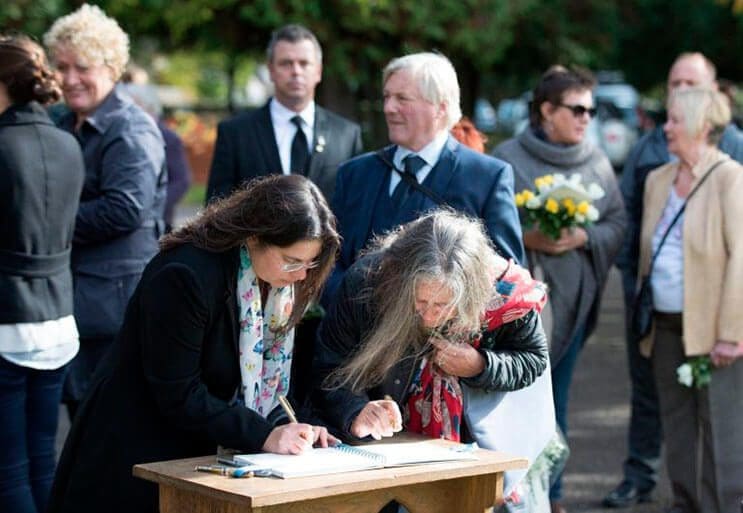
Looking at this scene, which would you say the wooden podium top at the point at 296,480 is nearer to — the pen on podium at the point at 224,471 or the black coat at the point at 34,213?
the pen on podium at the point at 224,471

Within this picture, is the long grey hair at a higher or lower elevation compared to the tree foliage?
lower

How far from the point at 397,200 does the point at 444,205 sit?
23 cm

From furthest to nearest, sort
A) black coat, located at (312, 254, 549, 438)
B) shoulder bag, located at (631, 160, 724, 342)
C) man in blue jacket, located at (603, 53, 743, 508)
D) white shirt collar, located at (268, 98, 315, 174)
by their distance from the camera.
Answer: man in blue jacket, located at (603, 53, 743, 508) → shoulder bag, located at (631, 160, 724, 342) → white shirt collar, located at (268, 98, 315, 174) → black coat, located at (312, 254, 549, 438)

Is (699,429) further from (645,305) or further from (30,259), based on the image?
(30,259)

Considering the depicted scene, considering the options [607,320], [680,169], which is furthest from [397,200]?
[607,320]

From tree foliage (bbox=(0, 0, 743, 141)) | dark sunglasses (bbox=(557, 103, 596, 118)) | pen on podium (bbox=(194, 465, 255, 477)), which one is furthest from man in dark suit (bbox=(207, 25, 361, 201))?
tree foliage (bbox=(0, 0, 743, 141))

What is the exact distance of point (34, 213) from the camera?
4445mm

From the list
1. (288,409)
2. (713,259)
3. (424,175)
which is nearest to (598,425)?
(713,259)

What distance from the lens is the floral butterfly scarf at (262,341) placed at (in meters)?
3.58

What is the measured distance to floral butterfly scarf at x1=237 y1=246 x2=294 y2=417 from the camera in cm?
358

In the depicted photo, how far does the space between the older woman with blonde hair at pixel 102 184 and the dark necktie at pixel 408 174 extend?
109 cm

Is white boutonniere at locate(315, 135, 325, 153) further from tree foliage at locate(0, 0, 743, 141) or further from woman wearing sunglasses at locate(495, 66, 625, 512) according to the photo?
tree foliage at locate(0, 0, 743, 141)

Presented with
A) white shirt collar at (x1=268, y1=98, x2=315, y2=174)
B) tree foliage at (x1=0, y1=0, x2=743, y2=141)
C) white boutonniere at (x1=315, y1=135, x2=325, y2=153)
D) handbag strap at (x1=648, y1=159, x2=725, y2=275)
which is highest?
tree foliage at (x1=0, y1=0, x2=743, y2=141)

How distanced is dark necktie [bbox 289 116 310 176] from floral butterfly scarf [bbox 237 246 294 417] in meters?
1.92
